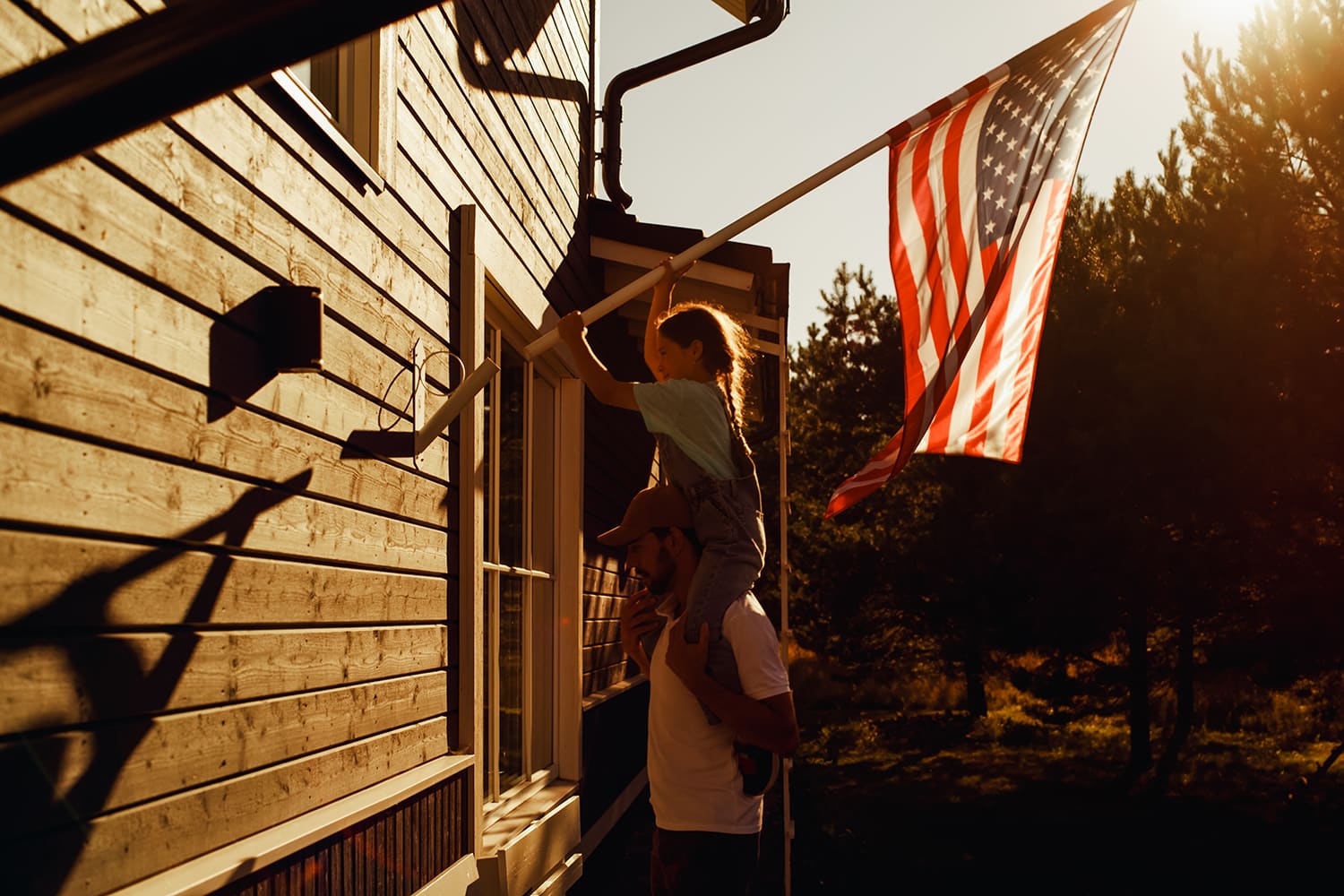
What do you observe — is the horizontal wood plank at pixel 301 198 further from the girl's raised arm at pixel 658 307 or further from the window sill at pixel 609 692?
the window sill at pixel 609 692

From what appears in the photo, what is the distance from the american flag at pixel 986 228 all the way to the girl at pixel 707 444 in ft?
2.93

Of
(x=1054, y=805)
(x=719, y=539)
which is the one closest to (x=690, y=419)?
(x=719, y=539)

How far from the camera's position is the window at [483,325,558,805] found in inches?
193

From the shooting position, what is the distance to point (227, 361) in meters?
2.32

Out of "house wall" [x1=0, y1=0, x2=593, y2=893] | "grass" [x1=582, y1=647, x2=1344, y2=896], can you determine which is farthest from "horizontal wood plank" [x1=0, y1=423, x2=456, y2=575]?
"grass" [x1=582, y1=647, x2=1344, y2=896]

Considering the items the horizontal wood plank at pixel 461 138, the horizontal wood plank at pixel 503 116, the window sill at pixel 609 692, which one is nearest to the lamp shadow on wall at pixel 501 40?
the horizontal wood plank at pixel 503 116

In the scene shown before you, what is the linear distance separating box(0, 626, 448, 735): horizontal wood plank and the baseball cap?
65cm

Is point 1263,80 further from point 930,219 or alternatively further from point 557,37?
point 930,219

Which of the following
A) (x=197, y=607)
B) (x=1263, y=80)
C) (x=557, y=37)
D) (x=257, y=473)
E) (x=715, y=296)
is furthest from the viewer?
(x=1263, y=80)

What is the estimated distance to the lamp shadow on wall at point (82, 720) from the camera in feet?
5.54

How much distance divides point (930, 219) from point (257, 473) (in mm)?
2696

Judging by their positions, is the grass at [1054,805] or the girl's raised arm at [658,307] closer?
the girl's raised arm at [658,307]

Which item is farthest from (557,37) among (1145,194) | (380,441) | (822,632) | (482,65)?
(822,632)

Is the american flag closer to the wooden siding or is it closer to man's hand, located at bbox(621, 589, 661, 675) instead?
man's hand, located at bbox(621, 589, 661, 675)
